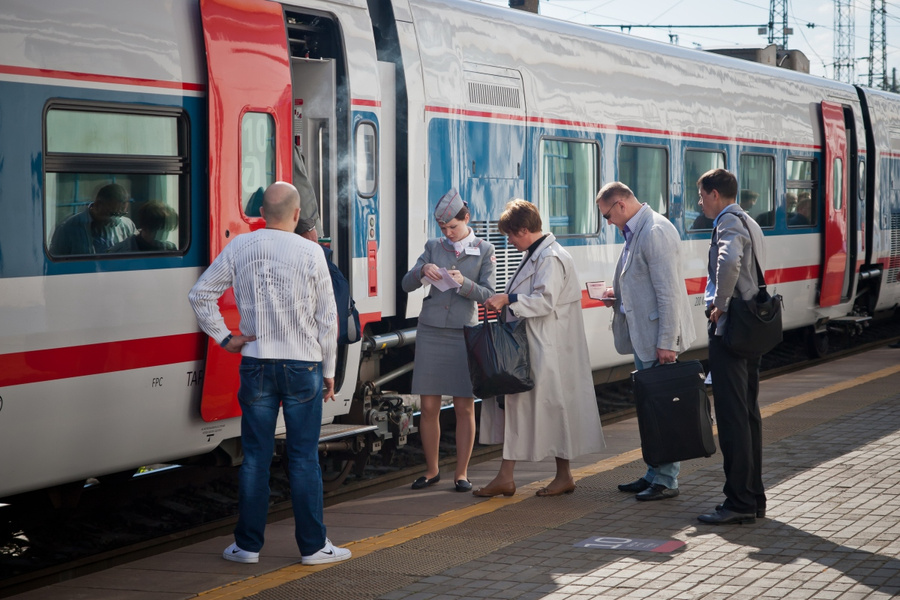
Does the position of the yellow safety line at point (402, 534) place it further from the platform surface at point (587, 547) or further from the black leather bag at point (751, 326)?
the black leather bag at point (751, 326)

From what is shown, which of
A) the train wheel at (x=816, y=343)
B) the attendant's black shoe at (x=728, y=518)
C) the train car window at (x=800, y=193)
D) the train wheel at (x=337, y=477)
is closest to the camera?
the attendant's black shoe at (x=728, y=518)

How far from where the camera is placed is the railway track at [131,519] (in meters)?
6.18

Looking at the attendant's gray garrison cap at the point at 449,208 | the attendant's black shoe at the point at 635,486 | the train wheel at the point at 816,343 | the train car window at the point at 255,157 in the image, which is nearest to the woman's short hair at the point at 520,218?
the attendant's gray garrison cap at the point at 449,208

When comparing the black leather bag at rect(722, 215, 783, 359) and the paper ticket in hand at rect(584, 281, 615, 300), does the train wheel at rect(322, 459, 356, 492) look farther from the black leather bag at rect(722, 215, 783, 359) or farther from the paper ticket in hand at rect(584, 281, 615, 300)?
the black leather bag at rect(722, 215, 783, 359)

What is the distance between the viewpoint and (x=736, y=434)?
6.17 metres

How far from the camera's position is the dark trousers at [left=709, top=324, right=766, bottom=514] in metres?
6.12

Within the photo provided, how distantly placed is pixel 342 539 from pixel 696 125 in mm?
6826

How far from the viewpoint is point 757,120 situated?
12766mm

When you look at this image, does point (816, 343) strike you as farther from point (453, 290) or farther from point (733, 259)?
point (733, 259)

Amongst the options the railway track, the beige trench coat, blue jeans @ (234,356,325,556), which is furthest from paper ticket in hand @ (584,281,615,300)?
the railway track

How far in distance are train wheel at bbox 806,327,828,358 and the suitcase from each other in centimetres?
888

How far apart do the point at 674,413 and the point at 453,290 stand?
1.52 m

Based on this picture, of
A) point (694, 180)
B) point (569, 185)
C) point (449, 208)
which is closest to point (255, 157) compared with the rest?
point (449, 208)

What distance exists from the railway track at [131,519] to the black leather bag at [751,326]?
9.42 ft
